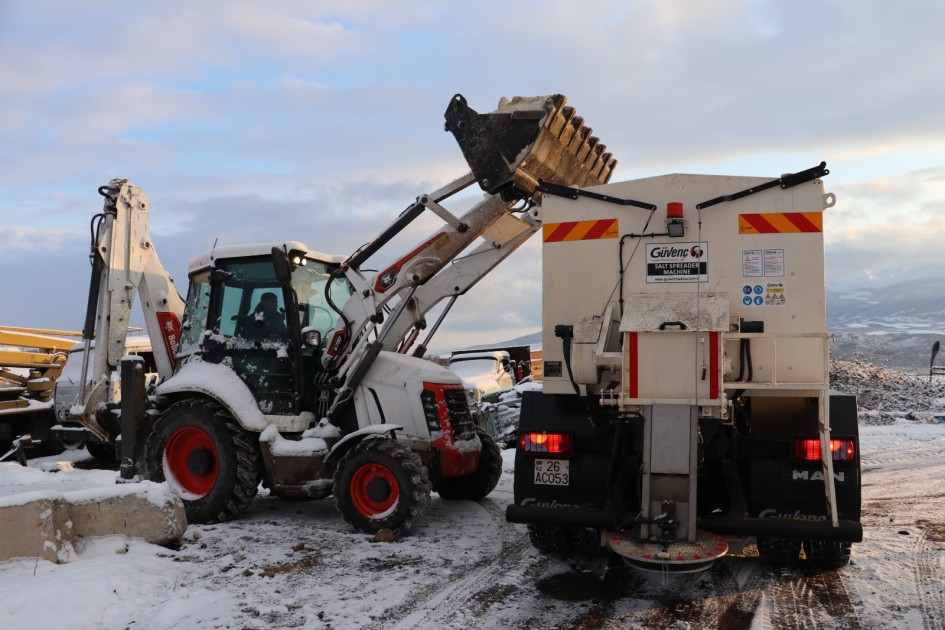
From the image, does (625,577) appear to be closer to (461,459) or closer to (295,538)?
(461,459)

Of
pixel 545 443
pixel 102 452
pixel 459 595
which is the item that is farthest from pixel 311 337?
pixel 102 452

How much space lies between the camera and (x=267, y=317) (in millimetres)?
8227

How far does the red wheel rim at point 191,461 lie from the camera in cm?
797

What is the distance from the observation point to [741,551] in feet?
22.2

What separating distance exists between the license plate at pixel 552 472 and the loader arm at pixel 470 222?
94.6 inches

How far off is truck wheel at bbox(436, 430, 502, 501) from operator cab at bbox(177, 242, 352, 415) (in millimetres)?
1747

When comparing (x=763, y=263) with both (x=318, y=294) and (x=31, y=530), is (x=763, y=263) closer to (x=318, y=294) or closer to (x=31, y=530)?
(x=318, y=294)

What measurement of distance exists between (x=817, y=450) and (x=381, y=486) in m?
3.60

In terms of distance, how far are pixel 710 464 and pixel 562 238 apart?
1.96m

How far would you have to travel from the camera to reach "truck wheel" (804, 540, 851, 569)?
234 inches

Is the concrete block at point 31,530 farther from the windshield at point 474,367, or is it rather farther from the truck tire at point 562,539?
the windshield at point 474,367

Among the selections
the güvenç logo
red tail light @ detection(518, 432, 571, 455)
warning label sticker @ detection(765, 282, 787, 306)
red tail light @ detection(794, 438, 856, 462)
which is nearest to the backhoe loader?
red tail light @ detection(518, 432, 571, 455)

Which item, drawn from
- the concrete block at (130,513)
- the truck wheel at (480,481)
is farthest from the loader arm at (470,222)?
the concrete block at (130,513)

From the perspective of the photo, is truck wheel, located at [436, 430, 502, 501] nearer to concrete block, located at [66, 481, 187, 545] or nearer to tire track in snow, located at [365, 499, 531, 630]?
tire track in snow, located at [365, 499, 531, 630]
